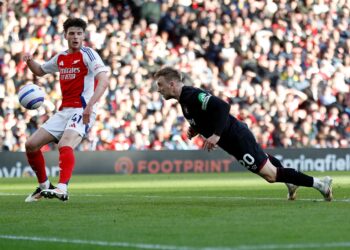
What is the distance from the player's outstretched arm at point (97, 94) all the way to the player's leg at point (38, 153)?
772 millimetres

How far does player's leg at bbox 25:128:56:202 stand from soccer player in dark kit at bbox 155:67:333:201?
2126mm

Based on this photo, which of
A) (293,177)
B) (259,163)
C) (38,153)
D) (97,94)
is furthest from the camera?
(38,153)

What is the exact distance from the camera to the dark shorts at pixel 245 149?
42.1ft

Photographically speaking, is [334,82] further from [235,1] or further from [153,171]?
[153,171]

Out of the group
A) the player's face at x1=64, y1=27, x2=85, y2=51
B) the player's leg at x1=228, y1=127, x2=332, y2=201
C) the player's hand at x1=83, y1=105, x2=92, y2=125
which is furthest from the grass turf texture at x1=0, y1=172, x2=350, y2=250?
the player's face at x1=64, y1=27, x2=85, y2=51

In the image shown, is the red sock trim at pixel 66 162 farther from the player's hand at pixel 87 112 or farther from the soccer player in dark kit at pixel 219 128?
the soccer player in dark kit at pixel 219 128

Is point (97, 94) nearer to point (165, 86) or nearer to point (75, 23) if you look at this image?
point (75, 23)

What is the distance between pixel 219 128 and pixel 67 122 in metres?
2.52

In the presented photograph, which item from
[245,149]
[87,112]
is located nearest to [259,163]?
[245,149]

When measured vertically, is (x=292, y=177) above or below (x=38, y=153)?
below

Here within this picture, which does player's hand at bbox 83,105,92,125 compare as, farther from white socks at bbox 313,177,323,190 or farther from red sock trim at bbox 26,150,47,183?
white socks at bbox 313,177,323,190

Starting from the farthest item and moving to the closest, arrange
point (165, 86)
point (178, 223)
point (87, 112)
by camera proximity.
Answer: point (87, 112), point (165, 86), point (178, 223)

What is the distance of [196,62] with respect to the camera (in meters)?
30.3

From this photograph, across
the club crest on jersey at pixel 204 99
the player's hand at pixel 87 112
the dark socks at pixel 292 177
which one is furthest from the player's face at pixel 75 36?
the dark socks at pixel 292 177
